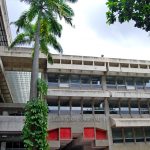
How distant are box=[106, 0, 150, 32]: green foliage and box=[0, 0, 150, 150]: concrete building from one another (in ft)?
52.7

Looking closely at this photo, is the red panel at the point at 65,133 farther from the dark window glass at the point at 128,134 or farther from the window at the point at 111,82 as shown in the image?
the window at the point at 111,82

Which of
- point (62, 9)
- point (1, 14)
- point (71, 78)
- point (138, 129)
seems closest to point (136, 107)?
point (138, 129)

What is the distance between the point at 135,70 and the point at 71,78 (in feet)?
22.5

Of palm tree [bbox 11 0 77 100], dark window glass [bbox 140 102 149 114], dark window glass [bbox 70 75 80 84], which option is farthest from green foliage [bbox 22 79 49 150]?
dark window glass [bbox 140 102 149 114]

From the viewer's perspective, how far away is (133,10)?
9.20 metres

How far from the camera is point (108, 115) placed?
26047mm

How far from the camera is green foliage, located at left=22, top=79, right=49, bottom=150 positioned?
47.8 ft

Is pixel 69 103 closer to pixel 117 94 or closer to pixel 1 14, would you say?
pixel 117 94

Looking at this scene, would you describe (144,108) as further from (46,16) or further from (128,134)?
(46,16)

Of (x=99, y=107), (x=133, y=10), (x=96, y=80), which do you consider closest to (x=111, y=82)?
(x=96, y=80)

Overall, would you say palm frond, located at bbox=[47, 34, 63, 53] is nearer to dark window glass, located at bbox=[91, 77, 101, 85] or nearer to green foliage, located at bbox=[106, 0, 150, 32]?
dark window glass, located at bbox=[91, 77, 101, 85]

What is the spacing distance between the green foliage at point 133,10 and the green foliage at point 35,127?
777 cm

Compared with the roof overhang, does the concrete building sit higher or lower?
lower

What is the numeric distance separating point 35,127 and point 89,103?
40.6ft
